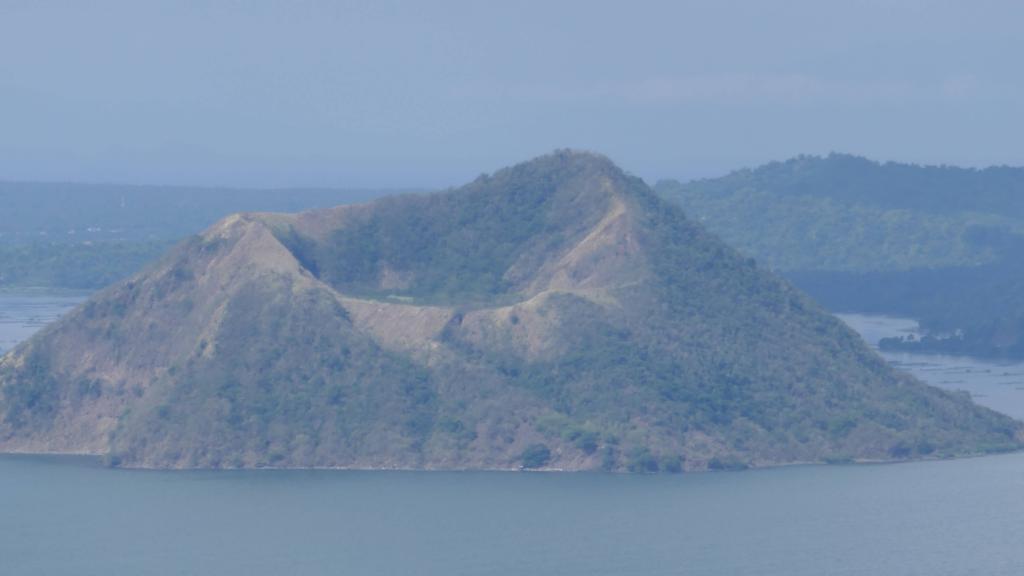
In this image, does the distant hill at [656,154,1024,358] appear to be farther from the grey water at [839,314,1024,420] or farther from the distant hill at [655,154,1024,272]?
the grey water at [839,314,1024,420]

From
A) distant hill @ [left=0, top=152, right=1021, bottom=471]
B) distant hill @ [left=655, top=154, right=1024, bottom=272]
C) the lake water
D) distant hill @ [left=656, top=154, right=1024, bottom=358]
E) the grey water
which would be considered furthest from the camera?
distant hill @ [left=655, top=154, right=1024, bottom=272]

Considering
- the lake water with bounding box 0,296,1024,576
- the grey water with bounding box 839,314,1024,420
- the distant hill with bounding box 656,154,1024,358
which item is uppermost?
the distant hill with bounding box 656,154,1024,358

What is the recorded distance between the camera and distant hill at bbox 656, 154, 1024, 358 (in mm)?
137625

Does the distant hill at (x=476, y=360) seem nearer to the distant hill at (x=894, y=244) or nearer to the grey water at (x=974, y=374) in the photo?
the grey water at (x=974, y=374)

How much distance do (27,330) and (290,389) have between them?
3970cm

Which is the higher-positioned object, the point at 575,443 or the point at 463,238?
the point at 463,238

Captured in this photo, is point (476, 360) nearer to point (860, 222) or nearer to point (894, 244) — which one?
point (894, 244)

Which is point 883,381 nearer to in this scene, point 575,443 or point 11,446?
point 575,443

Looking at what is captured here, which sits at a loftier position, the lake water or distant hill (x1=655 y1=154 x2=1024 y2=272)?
distant hill (x1=655 y1=154 x2=1024 y2=272)

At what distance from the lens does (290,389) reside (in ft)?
273

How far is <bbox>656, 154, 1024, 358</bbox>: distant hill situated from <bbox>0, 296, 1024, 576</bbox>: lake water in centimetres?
4767

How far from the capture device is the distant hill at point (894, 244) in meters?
138

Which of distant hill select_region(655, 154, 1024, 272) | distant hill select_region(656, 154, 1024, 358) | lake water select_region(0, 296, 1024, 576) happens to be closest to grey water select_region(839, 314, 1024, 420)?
distant hill select_region(656, 154, 1024, 358)

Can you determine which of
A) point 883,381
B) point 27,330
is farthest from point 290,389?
point 27,330
